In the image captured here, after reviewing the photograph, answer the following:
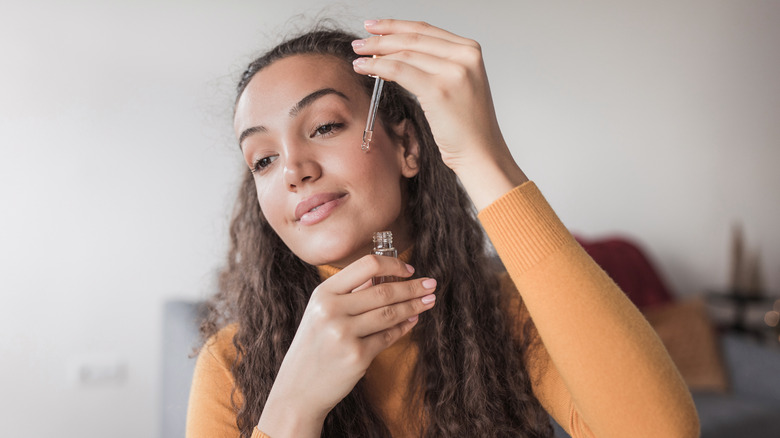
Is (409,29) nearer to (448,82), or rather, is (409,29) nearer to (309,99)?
(448,82)

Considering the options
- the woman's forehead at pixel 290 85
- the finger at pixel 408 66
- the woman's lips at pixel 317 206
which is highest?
the woman's forehead at pixel 290 85

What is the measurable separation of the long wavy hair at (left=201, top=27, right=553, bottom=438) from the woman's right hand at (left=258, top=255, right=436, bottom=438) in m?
0.23

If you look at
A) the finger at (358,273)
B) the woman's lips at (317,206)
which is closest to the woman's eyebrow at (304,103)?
the woman's lips at (317,206)

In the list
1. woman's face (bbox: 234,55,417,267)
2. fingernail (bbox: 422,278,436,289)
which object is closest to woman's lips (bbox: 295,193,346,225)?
woman's face (bbox: 234,55,417,267)

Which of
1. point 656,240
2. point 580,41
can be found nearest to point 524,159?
point 580,41

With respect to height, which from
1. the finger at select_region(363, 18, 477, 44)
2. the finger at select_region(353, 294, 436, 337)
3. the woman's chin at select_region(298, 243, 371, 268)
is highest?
the finger at select_region(363, 18, 477, 44)

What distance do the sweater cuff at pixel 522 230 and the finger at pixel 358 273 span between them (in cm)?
15

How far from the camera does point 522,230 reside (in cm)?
78

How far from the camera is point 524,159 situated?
115 inches

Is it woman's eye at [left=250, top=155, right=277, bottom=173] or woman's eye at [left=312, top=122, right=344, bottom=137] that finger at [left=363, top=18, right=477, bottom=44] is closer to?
woman's eye at [left=312, top=122, right=344, bottom=137]

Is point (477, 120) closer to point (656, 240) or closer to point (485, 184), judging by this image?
point (485, 184)

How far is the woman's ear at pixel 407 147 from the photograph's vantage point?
1.15 m

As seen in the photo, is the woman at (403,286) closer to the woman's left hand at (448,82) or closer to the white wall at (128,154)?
the woman's left hand at (448,82)

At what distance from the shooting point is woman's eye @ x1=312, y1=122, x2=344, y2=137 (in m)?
1.00
